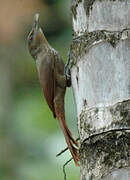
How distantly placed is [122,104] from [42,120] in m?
3.63

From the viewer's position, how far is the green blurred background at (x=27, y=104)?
18.2 ft

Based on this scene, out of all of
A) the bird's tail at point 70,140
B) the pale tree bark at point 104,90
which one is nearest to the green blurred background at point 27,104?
the bird's tail at point 70,140

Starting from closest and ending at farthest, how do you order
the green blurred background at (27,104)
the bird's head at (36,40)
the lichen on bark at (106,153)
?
the lichen on bark at (106,153) → the bird's head at (36,40) → the green blurred background at (27,104)

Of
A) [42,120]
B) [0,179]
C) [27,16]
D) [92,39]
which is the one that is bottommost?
[0,179]

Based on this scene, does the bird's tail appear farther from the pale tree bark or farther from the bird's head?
the pale tree bark

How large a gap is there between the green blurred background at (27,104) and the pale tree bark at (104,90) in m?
2.50

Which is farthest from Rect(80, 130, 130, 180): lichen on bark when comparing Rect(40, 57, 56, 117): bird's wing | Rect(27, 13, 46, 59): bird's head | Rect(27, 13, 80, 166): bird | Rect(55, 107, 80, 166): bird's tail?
Rect(27, 13, 46, 59): bird's head

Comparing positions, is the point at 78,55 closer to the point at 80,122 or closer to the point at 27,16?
the point at 80,122

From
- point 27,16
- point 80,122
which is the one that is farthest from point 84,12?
point 27,16

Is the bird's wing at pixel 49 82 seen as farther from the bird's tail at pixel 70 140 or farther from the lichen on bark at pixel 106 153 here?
the lichen on bark at pixel 106 153

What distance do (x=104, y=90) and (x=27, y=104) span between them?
3.99m

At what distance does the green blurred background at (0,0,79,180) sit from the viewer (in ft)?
18.2

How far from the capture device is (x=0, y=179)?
5.84 m

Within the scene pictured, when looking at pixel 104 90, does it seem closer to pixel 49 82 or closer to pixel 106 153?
pixel 106 153
